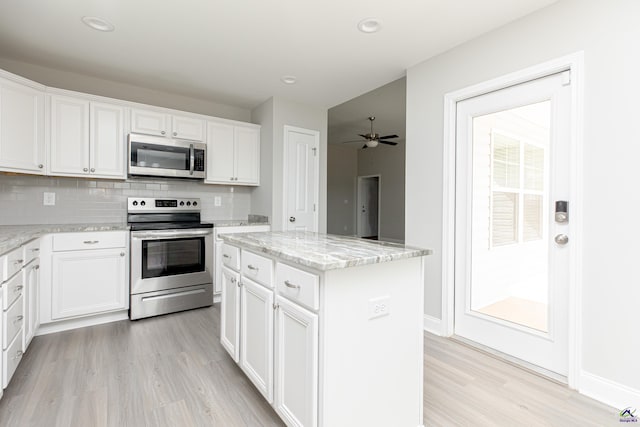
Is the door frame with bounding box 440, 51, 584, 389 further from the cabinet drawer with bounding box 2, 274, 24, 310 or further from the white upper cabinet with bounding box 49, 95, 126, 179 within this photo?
the white upper cabinet with bounding box 49, 95, 126, 179

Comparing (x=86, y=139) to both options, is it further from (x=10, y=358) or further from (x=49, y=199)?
(x=10, y=358)

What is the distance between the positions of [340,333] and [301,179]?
3.05 m

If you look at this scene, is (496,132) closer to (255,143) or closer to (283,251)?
(283,251)

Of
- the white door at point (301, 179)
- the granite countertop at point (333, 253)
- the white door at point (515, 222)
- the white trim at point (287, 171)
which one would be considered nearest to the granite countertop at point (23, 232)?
the granite countertop at point (333, 253)

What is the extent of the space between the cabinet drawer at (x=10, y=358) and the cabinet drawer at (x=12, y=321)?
5 cm

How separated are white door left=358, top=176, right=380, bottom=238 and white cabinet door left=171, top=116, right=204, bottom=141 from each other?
596cm

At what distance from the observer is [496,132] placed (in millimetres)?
2426

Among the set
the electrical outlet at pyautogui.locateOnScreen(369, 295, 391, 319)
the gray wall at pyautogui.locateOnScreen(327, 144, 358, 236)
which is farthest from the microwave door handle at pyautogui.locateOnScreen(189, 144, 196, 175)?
the gray wall at pyautogui.locateOnScreen(327, 144, 358, 236)

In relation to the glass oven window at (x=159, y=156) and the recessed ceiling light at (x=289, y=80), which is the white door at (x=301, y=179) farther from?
the glass oven window at (x=159, y=156)

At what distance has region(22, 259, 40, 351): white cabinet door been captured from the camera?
2191mm

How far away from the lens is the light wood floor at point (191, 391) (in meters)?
1.62

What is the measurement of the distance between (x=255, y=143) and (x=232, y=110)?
2.12 feet

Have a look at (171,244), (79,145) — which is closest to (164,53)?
(79,145)

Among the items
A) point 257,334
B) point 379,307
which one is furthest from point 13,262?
point 379,307
